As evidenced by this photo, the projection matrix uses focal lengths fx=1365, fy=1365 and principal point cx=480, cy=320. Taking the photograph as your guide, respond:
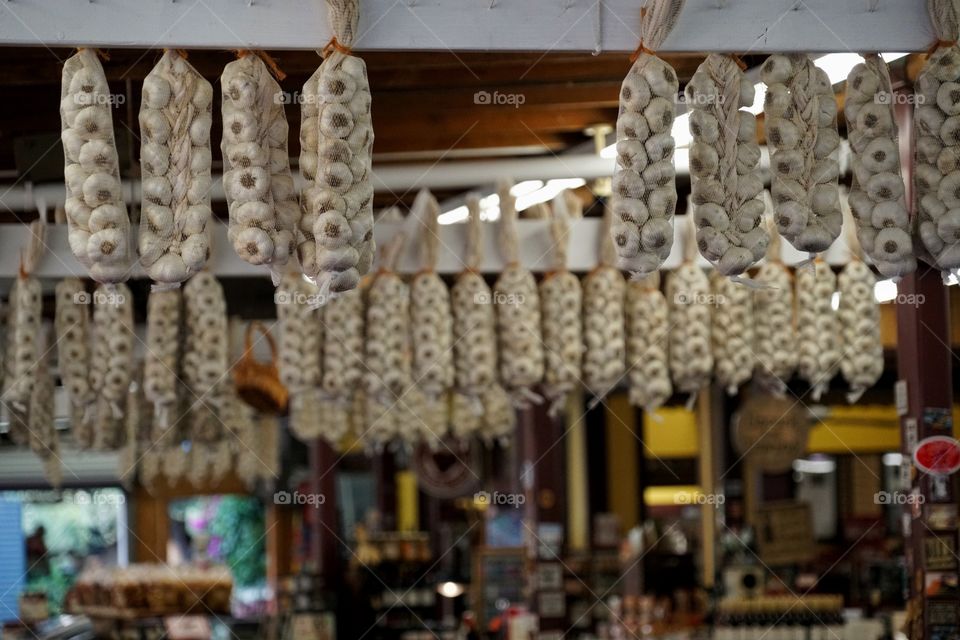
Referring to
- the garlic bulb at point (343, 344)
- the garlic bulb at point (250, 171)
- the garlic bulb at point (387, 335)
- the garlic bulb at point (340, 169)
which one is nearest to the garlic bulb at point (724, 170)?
the garlic bulb at point (340, 169)

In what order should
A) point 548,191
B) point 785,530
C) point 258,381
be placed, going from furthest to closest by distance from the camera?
point 785,530 < point 548,191 < point 258,381

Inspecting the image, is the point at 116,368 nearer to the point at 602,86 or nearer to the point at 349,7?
the point at 602,86

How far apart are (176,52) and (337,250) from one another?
0.92m

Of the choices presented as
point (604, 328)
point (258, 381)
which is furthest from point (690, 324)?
point (258, 381)

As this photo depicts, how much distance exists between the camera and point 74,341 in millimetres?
8039

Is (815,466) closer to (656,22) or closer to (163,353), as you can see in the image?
(163,353)

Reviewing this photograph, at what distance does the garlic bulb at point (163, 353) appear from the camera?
7738 mm

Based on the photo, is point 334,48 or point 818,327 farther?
point 818,327

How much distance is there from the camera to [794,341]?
7.88 meters

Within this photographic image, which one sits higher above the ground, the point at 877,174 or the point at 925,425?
the point at 877,174

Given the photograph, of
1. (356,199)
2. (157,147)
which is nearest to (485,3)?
(356,199)

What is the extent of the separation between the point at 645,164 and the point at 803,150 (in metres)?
0.66

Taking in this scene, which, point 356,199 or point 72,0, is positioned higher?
point 72,0

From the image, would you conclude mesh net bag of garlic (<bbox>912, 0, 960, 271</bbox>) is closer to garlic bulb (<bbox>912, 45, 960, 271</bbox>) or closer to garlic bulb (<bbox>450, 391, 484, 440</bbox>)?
garlic bulb (<bbox>912, 45, 960, 271</bbox>)
